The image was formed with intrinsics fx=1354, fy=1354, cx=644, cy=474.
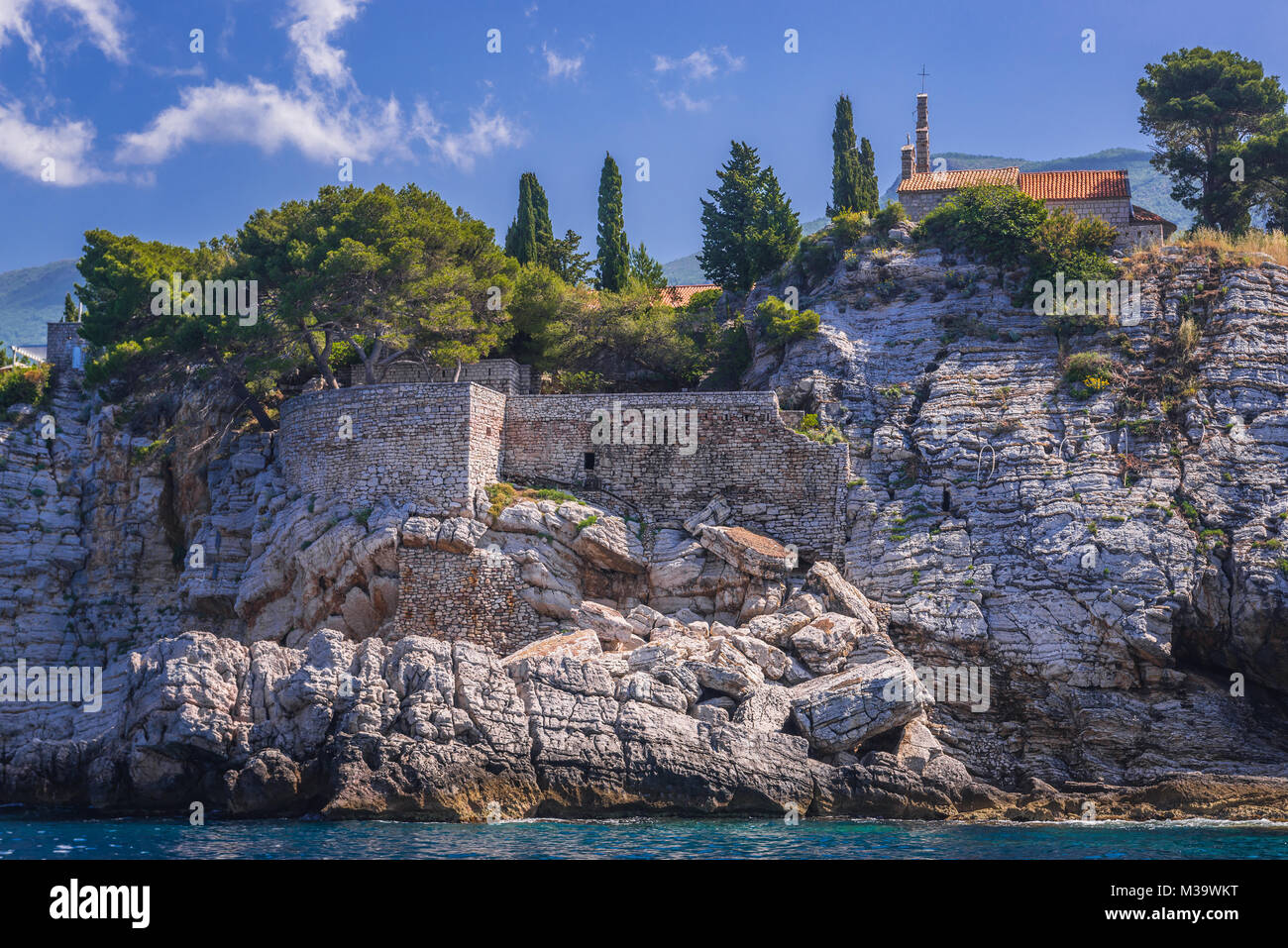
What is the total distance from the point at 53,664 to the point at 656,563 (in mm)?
15354

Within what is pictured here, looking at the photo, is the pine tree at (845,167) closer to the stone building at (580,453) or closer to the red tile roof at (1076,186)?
the red tile roof at (1076,186)

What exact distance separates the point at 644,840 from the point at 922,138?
33064mm

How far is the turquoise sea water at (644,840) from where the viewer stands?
20594 millimetres

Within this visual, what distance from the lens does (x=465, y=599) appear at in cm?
3003

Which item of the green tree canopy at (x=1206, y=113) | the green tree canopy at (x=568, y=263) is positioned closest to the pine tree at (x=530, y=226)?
the green tree canopy at (x=568, y=263)

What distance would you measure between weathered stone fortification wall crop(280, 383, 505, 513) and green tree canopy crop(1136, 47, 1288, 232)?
22376mm

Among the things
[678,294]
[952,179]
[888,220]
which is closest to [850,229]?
[888,220]

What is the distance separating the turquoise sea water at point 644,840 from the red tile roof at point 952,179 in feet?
74.6

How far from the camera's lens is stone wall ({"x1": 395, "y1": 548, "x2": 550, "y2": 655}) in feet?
97.9

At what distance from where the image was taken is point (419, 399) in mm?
31625

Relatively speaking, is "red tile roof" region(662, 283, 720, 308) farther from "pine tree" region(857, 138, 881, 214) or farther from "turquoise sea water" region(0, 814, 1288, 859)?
"turquoise sea water" region(0, 814, 1288, 859)

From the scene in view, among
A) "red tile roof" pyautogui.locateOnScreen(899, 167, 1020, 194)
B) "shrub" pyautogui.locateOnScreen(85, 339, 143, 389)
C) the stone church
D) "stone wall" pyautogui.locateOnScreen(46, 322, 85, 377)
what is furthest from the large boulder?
"stone wall" pyautogui.locateOnScreen(46, 322, 85, 377)

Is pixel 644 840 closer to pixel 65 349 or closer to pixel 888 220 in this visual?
pixel 888 220

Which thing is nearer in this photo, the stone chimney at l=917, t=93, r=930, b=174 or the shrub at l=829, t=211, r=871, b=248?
the shrub at l=829, t=211, r=871, b=248
